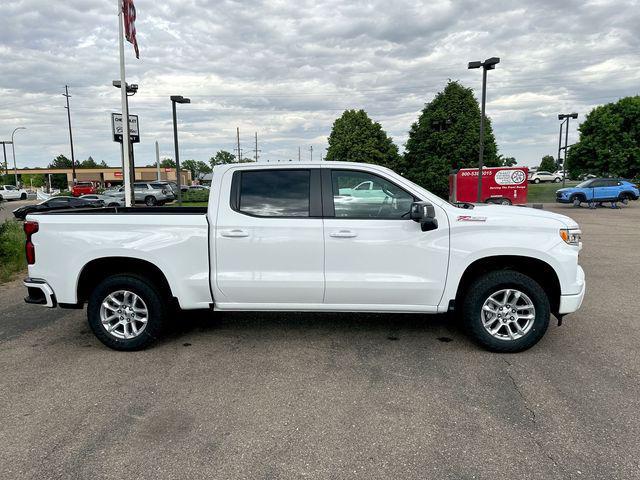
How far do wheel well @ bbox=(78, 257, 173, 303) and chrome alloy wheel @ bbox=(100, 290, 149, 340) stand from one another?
231mm

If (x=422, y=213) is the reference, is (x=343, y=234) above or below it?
below

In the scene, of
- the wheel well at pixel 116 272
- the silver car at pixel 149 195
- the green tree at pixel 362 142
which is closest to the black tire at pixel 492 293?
the wheel well at pixel 116 272

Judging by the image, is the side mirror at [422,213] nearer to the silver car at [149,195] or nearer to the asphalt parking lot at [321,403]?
the asphalt parking lot at [321,403]

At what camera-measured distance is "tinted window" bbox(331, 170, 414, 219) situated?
4383 mm

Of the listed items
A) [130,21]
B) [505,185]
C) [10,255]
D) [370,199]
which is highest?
[130,21]

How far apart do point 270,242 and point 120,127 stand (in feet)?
43.8

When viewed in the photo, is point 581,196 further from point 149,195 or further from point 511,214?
point 149,195

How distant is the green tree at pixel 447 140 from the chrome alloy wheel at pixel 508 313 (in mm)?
25956

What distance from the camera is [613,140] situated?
38.9 metres

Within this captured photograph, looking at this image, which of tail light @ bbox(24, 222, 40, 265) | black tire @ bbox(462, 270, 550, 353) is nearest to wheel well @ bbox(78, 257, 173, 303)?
tail light @ bbox(24, 222, 40, 265)

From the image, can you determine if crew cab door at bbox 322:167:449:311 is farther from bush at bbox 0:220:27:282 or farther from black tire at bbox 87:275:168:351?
bush at bbox 0:220:27:282

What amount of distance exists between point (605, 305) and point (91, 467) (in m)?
6.24

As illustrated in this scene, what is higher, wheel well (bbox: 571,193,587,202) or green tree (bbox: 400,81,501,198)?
green tree (bbox: 400,81,501,198)

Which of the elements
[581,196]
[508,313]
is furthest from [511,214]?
[581,196]
